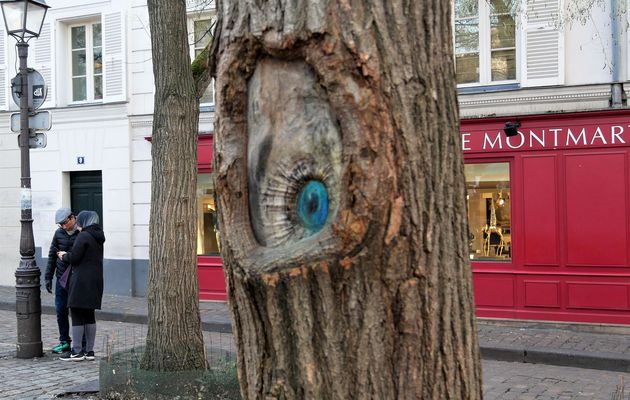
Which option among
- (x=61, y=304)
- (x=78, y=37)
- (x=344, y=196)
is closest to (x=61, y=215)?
(x=61, y=304)

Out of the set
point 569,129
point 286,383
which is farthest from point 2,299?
point 286,383

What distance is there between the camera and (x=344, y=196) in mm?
1996

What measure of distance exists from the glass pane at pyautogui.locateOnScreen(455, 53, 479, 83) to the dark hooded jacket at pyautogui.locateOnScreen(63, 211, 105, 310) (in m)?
6.70

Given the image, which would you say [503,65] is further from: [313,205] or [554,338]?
[313,205]

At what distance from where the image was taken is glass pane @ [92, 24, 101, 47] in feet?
51.9

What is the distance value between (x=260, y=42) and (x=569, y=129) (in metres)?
10.1

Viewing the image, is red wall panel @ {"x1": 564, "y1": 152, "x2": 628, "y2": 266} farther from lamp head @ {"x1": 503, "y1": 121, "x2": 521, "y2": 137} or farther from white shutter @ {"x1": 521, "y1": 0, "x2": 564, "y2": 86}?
white shutter @ {"x1": 521, "y1": 0, "x2": 564, "y2": 86}

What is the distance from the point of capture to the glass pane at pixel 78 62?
1609cm

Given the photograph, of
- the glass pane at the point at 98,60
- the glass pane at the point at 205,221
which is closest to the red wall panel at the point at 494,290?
the glass pane at the point at 205,221

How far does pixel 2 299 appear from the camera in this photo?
14.5 meters

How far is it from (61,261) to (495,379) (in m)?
5.21

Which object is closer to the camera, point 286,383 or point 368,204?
point 368,204

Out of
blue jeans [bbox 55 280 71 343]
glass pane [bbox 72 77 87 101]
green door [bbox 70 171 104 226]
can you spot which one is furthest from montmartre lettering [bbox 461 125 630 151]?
glass pane [bbox 72 77 87 101]

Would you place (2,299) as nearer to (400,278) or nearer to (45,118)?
(45,118)
